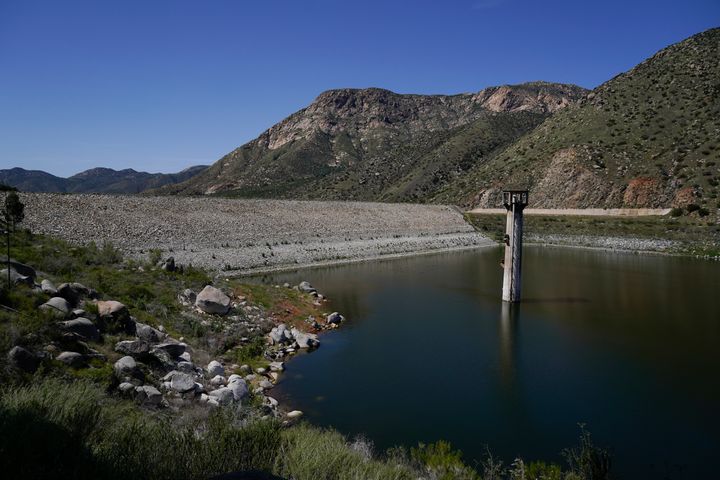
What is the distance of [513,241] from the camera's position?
21125 millimetres

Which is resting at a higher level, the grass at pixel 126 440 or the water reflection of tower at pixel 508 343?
the grass at pixel 126 440

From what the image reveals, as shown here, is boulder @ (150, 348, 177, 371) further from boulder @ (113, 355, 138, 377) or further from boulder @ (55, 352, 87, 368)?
boulder @ (55, 352, 87, 368)

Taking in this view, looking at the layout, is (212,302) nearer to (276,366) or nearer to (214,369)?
(276,366)

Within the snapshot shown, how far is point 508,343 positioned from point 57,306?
12.7m

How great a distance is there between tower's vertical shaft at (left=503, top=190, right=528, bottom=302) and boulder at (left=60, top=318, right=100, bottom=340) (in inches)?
654

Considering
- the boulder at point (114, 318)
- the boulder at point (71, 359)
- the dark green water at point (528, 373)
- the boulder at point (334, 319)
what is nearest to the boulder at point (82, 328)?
the boulder at point (114, 318)

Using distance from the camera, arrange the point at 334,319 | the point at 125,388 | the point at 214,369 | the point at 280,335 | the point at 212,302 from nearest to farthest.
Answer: the point at 125,388, the point at 214,369, the point at 280,335, the point at 212,302, the point at 334,319

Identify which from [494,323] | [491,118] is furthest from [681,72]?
[494,323]

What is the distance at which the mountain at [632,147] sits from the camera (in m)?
53.3

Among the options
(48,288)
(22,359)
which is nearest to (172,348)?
(48,288)

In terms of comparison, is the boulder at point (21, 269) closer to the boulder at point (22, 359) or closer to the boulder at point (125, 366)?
the boulder at point (125, 366)

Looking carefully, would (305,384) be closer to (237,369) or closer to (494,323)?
(237,369)

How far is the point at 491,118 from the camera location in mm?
104062

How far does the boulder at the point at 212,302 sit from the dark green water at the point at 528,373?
3.48 metres
